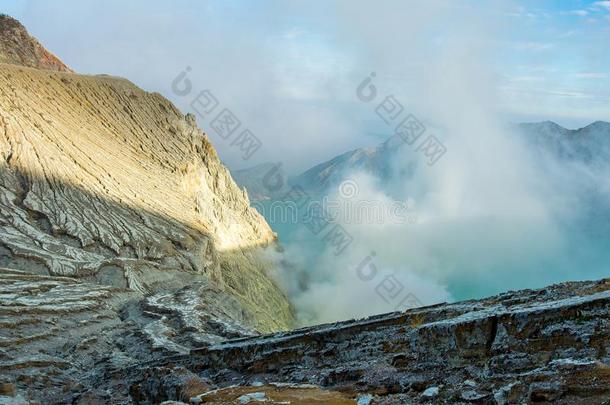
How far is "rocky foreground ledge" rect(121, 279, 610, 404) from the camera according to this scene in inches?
287

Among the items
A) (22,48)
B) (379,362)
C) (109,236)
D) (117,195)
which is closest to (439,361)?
(379,362)

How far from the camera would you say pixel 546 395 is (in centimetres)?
672

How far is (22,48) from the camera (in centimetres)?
7406

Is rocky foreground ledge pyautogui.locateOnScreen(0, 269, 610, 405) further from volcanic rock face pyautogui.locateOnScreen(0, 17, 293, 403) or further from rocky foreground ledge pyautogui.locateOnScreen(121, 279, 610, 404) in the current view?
volcanic rock face pyautogui.locateOnScreen(0, 17, 293, 403)

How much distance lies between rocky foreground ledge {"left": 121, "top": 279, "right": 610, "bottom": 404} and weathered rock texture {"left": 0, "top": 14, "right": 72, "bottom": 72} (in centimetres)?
6883

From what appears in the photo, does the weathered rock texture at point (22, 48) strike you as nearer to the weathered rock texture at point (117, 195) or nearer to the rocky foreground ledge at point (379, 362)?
the weathered rock texture at point (117, 195)

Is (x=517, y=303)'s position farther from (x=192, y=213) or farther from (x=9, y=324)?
(x=192, y=213)

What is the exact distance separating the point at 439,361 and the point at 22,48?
253 feet

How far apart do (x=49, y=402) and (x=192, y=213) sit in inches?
1469

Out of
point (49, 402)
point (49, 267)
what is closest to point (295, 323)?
point (49, 267)

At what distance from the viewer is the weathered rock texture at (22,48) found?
236ft

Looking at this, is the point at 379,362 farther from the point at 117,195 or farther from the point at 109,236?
the point at 117,195

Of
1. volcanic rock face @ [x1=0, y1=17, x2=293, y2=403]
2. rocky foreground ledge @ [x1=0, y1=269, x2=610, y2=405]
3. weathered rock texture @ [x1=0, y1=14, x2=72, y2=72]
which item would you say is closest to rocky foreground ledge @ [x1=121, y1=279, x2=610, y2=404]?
rocky foreground ledge @ [x1=0, y1=269, x2=610, y2=405]

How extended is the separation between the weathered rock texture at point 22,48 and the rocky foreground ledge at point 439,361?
68834 millimetres
